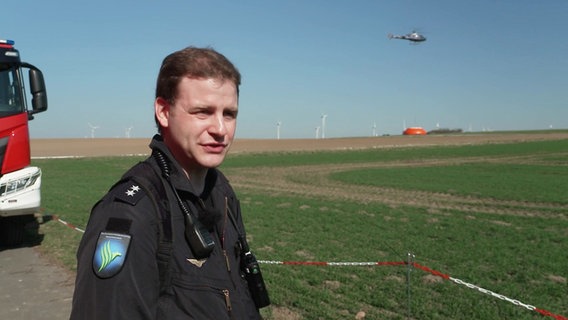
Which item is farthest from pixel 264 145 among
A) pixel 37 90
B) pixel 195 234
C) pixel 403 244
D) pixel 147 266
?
pixel 147 266

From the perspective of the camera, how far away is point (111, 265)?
133 centimetres

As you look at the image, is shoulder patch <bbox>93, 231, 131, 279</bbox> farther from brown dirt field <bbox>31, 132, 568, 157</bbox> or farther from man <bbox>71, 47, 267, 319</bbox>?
brown dirt field <bbox>31, 132, 568, 157</bbox>

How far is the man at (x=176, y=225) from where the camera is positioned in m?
1.35

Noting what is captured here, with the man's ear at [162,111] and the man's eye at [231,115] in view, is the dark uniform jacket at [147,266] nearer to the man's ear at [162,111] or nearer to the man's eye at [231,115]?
the man's ear at [162,111]

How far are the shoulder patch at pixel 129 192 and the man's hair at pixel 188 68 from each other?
360mm

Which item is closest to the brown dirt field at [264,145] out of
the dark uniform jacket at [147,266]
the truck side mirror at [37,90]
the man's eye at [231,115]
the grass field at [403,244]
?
the grass field at [403,244]

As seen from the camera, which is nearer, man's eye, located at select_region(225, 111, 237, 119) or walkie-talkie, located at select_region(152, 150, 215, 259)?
walkie-talkie, located at select_region(152, 150, 215, 259)

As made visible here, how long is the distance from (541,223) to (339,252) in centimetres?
635

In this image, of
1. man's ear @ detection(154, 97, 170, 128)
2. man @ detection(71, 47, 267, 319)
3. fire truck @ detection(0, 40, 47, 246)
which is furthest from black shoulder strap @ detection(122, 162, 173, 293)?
fire truck @ detection(0, 40, 47, 246)

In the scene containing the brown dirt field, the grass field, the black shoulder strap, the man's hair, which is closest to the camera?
the black shoulder strap

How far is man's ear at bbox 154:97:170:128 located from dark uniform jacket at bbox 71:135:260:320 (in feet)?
0.25

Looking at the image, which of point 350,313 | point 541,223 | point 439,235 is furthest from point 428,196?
point 350,313

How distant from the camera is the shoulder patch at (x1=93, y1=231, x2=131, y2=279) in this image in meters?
1.33

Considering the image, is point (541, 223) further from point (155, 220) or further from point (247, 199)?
point (155, 220)
